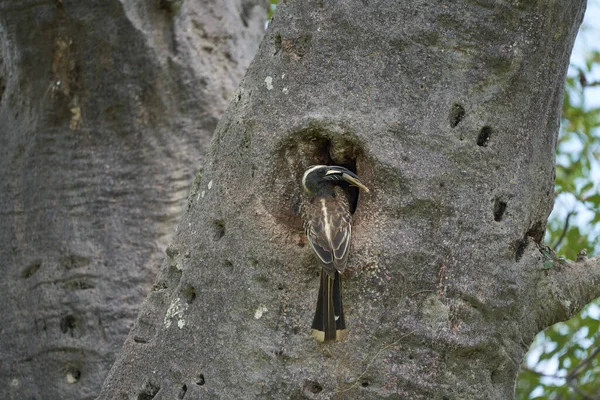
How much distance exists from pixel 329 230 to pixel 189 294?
57 centimetres

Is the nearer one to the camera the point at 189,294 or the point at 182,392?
the point at 182,392

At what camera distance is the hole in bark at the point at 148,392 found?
294cm

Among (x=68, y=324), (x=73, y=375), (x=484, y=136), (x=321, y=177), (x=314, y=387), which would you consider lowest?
(x=73, y=375)

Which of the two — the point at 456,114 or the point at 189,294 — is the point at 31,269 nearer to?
the point at 189,294

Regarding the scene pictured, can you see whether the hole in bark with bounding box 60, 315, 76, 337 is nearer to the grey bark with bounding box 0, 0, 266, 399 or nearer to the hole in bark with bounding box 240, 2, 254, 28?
the grey bark with bounding box 0, 0, 266, 399

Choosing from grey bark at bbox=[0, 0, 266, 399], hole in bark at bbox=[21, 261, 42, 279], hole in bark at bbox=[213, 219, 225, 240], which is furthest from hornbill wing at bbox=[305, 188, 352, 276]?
hole in bark at bbox=[21, 261, 42, 279]

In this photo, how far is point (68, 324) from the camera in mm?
3918

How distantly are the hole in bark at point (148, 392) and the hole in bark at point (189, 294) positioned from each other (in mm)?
317

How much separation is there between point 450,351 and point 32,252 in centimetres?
217

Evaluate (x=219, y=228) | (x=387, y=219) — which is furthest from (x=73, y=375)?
(x=387, y=219)

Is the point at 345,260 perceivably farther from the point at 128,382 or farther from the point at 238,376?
the point at 128,382

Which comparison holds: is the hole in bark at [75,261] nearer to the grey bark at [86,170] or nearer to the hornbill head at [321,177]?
the grey bark at [86,170]

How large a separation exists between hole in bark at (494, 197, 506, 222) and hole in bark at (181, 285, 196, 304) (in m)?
1.08

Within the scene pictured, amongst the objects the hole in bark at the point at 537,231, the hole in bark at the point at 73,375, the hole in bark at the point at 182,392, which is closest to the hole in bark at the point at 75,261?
the hole in bark at the point at 73,375
